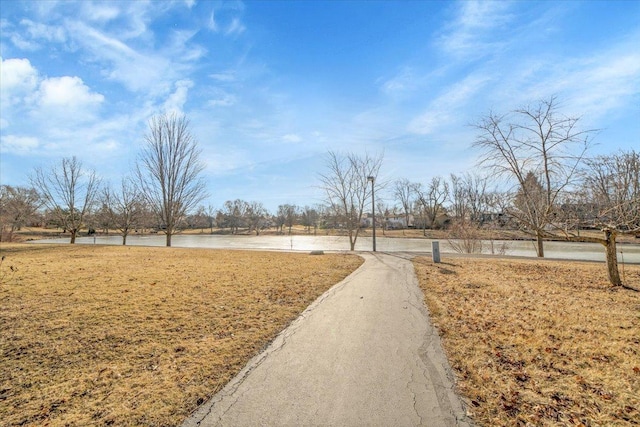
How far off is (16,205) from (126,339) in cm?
5158

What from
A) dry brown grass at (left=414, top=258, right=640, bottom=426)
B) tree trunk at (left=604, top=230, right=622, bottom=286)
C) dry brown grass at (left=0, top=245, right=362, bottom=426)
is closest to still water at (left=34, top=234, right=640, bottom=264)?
tree trunk at (left=604, top=230, right=622, bottom=286)

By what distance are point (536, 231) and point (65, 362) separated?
1128cm

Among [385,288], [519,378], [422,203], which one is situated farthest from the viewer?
[422,203]

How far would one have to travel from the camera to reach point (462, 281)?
8.80 metres

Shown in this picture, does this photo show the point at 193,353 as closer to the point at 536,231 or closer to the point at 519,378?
the point at 519,378

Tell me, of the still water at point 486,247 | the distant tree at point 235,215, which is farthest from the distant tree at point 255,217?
the still water at point 486,247

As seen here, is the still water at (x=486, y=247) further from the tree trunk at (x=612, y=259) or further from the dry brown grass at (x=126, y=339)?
the dry brown grass at (x=126, y=339)

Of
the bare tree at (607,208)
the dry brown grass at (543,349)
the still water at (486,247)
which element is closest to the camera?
the dry brown grass at (543,349)

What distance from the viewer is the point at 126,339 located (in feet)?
13.5

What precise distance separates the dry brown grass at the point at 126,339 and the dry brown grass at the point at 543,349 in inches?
109

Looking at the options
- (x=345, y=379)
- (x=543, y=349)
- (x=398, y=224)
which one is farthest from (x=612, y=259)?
(x=398, y=224)

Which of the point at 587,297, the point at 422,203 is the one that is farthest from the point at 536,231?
the point at 422,203

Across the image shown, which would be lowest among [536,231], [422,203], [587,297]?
[587,297]

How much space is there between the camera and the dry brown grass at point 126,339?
2.66m
